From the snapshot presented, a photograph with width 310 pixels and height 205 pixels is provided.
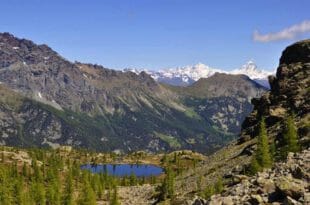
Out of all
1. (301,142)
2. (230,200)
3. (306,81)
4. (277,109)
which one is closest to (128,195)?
(277,109)

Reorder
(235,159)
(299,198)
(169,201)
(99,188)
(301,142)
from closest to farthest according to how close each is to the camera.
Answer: (299,198)
(301,142)
(169,201)
(235,159)
(99,188)

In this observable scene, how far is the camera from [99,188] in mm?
195500

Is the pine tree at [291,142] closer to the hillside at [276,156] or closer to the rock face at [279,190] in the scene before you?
the hillside at [276,156]

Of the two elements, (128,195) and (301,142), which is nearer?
(301,142)

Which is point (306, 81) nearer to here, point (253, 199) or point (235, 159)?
point (235, 159)

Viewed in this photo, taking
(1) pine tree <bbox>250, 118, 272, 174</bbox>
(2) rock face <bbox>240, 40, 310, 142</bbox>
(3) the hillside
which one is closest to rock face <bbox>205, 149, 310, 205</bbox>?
(3) the hillside

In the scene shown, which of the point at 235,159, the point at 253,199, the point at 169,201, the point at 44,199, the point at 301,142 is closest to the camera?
the point at 253,199

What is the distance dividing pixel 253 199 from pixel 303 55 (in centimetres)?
16020

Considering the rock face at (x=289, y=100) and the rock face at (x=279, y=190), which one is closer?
the rock face at (x=279, y=190)

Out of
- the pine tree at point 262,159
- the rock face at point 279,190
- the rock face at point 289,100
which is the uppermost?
the rock face at point 289,100

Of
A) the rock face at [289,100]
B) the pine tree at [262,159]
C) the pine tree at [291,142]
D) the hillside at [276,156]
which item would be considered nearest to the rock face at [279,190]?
the hillside at [276,156]

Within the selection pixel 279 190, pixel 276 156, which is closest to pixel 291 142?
pixel 276 156

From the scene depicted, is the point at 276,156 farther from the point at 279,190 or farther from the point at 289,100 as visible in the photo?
the point at 279,190

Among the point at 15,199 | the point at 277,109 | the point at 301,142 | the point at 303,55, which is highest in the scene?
the point at 303,55
